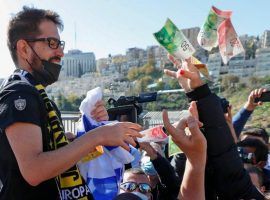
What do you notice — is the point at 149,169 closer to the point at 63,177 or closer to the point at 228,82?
the point at 63,177

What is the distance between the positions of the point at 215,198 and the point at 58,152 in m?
0.84

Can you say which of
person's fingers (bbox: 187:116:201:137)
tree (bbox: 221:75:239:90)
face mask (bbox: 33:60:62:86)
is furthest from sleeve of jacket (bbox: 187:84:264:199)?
tree (bbox: 221:75:239:90)

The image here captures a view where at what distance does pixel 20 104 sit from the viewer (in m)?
1.52

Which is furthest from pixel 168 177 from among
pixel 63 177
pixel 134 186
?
pixel 63 177

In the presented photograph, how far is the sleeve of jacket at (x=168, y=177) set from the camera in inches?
91.3

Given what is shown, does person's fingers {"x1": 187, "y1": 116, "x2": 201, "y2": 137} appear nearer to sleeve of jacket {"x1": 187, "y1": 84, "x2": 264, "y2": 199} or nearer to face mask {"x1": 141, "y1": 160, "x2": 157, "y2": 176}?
sleeve of jacket {"x1": 187, "y1": 84, "x2": 264, "y2": 199}

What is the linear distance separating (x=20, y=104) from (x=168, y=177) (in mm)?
1139

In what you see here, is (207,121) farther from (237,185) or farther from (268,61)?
(268,61)

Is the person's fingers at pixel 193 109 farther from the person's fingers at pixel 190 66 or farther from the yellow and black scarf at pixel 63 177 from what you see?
the yellow and black scarf at pixel 63 177

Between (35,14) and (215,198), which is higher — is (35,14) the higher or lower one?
the higher one

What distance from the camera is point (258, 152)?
2.93 metres

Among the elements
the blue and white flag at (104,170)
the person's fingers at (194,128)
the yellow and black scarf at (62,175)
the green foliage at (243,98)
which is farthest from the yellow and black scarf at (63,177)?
the green foliage at (243,98)

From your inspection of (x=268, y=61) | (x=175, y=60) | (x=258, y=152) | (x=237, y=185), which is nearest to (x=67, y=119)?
(x=258, y=152)

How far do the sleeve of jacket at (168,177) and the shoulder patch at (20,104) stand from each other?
3.57 feet
